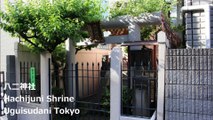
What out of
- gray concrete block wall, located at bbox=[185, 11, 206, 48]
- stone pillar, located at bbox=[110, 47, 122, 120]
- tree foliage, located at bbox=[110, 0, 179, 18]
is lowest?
stone pillar, located at bbox=[110, 47, 122, 120]

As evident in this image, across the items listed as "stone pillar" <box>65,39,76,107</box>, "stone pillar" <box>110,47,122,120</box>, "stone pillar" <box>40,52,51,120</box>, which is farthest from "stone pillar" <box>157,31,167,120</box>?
"stone pillar" <box>65,39,76,107</box>

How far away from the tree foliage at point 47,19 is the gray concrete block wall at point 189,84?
8.76 feet

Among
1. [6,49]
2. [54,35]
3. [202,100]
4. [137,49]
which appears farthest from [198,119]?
[6,49]

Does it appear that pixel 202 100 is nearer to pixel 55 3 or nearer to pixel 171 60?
pixel 171 60

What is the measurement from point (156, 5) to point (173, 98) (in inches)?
156

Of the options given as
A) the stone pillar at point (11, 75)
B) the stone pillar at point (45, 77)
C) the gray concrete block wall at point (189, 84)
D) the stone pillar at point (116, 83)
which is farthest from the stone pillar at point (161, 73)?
the stone pillar at point (11, 75)

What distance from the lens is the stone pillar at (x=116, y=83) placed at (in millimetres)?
5523

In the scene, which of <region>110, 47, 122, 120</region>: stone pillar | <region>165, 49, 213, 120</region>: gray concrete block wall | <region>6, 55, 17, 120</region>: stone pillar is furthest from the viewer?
<region>6, 55, 17, 120</region>: stone pillar

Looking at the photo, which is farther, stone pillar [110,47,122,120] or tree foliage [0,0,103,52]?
tree foliage [0,0,103,52]

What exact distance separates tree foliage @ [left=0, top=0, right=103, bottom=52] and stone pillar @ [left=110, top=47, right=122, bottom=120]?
140 cm

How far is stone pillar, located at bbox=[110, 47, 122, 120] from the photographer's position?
5523mm

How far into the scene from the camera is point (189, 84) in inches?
187

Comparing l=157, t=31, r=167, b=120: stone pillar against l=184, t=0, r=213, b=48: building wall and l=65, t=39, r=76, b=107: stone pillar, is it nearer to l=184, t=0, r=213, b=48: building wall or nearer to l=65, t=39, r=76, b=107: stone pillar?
l=184, t=0, r=213, b=48: building wall

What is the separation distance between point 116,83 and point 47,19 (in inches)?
95.0
